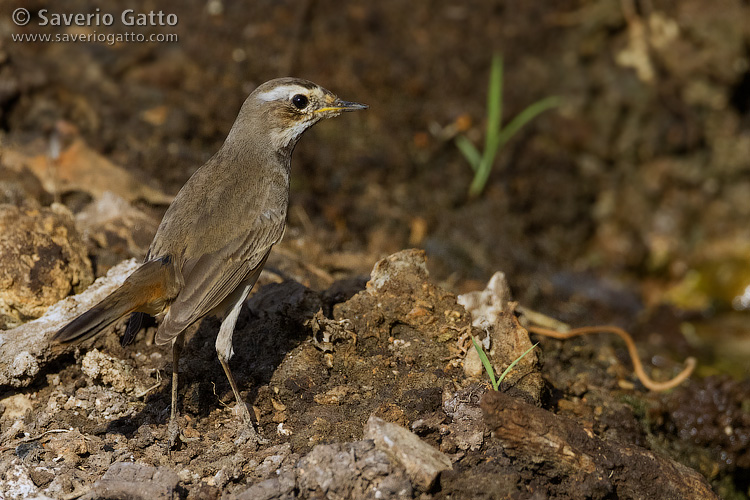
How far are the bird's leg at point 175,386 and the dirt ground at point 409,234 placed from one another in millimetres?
100

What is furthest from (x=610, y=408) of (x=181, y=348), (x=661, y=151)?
(x=661, y=151)

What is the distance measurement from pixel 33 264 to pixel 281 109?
211 cm

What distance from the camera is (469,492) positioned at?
13.2 feet

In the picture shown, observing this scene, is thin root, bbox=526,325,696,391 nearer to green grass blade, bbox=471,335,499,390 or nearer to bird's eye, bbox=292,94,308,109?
green grass blade, bbox=471,335,499,390

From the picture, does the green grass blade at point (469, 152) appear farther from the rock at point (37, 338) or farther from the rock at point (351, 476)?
the rock at point (351, 476)

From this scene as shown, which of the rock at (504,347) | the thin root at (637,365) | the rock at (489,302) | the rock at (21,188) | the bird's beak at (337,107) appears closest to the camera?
the rock at (504,347)

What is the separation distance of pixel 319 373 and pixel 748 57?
747 centimetres

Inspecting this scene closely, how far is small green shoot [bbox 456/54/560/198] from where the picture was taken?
8.34 m

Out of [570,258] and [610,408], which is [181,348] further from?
[570,258]

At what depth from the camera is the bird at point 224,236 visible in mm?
4539

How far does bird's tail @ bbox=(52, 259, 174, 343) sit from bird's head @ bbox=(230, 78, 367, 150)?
132 centimetres

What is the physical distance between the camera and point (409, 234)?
802 cm

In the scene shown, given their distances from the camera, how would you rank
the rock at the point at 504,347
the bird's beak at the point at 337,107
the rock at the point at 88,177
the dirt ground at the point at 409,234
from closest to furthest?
1. the dirt ground at the point at 409,234
2. the rock at the point at 504,347
3. the bird's beak at the point at 337,107
4. the rock at the point at 88,177

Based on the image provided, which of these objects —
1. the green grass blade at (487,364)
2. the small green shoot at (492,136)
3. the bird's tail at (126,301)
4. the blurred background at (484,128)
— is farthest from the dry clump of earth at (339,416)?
the small green shoot at (492,136)
